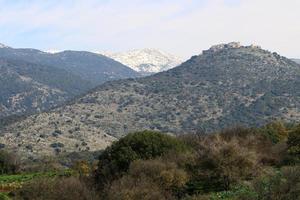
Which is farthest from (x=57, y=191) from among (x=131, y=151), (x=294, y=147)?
(x=294, y=147)

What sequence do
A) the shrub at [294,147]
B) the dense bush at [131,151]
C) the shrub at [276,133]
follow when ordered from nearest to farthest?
the shrub at [294,147] → the dense bush at [131,151] → the shrub at [276,133]

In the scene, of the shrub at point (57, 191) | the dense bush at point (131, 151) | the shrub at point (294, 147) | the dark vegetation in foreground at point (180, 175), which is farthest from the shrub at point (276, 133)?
the shrub at point (57, 191)

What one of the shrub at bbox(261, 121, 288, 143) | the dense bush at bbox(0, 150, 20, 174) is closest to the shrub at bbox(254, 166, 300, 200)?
the shrub at bbox(261, 121, 288, 143)

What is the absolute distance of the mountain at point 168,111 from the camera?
150 meters

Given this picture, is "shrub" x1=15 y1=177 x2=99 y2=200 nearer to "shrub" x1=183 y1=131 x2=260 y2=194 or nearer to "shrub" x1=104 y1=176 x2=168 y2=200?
"shrub" x1=104 y1=176 x2=168 y2=200

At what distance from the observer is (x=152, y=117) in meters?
171

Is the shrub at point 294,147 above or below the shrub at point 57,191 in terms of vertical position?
above

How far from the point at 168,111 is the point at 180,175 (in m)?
135

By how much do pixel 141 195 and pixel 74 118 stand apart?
140 meters

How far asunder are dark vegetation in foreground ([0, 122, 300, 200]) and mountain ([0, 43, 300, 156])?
292 feet

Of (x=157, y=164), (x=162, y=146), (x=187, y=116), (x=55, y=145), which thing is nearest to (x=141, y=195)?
(x=157, y=164)

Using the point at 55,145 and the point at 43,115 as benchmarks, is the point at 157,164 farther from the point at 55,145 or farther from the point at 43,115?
the point at 43,115

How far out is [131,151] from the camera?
48.9 meters

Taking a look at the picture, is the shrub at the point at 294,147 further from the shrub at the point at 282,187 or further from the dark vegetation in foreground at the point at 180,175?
the shrub at the point at 282,187
